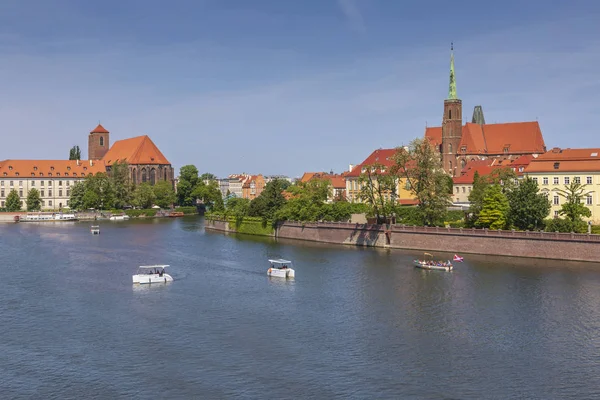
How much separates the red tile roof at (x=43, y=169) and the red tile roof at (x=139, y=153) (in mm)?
10303

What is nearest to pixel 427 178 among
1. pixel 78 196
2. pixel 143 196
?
pixel 143 196

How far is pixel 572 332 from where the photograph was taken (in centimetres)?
4459

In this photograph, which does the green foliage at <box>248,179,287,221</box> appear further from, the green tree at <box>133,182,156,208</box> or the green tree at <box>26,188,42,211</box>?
the green tree at <box>26,188,42,211</box>

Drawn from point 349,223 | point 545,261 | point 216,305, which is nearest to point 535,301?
point 545,261

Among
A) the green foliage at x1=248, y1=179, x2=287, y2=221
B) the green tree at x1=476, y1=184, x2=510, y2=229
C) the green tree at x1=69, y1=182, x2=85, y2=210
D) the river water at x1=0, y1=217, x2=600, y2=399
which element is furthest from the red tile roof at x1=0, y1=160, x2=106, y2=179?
the green tree at x1=476, y1=184, x2=510, y2=229

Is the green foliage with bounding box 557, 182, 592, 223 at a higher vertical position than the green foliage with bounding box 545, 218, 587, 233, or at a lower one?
higher

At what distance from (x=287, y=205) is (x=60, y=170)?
9661 cm

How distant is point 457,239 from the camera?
8112 cm

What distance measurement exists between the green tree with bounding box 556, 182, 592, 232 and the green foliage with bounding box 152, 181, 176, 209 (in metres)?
111

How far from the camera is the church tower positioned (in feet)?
461

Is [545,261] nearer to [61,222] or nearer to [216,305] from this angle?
[216,305]

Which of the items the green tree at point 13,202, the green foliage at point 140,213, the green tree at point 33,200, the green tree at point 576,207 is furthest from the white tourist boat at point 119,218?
the green tree at point 576,207

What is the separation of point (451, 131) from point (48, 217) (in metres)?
91.6

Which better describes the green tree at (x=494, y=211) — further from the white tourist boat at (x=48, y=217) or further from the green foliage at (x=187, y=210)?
the green foliage at (x=187, y=210)
